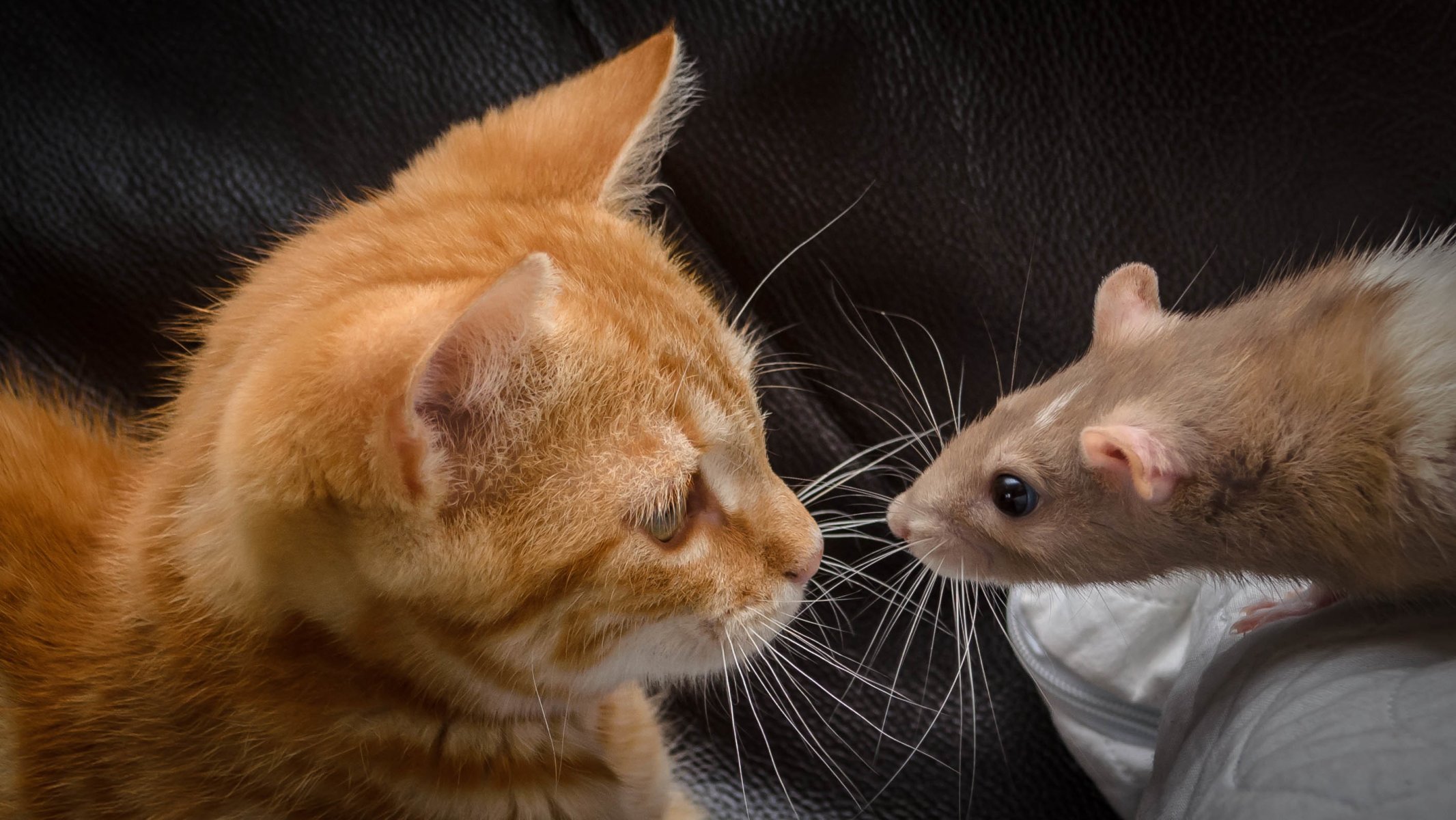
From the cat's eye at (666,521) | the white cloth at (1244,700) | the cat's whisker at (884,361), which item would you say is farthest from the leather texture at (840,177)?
the cat's eye at (666,521)

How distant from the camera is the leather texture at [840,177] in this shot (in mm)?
964

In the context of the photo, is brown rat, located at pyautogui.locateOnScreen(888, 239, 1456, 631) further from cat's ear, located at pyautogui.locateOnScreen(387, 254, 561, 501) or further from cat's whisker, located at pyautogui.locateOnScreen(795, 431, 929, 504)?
cat's ear, located at pyautogui.locateOnScreen(387, 254, 561, 501)

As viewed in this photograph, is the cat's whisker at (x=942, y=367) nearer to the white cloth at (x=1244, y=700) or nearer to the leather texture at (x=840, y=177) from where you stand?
the leather texture at (x=840, y=177)

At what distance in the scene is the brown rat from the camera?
69 centimetres

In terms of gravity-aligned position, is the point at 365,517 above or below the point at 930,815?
above

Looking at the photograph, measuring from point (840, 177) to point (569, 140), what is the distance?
365mm

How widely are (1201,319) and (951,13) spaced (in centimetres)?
40

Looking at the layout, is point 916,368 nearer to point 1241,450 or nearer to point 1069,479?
point 1069,479

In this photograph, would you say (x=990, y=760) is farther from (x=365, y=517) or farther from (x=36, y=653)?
(x=36, y=653)

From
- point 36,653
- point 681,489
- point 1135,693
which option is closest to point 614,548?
point 681,489

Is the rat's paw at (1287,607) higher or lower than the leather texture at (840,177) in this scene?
lower

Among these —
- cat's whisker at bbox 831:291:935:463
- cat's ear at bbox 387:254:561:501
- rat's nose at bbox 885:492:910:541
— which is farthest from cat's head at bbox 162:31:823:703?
cat's whisker at bbox 831:291:935:463

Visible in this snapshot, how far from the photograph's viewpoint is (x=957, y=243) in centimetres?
104

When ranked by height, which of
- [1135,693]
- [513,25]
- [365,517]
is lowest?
[1135,693]
